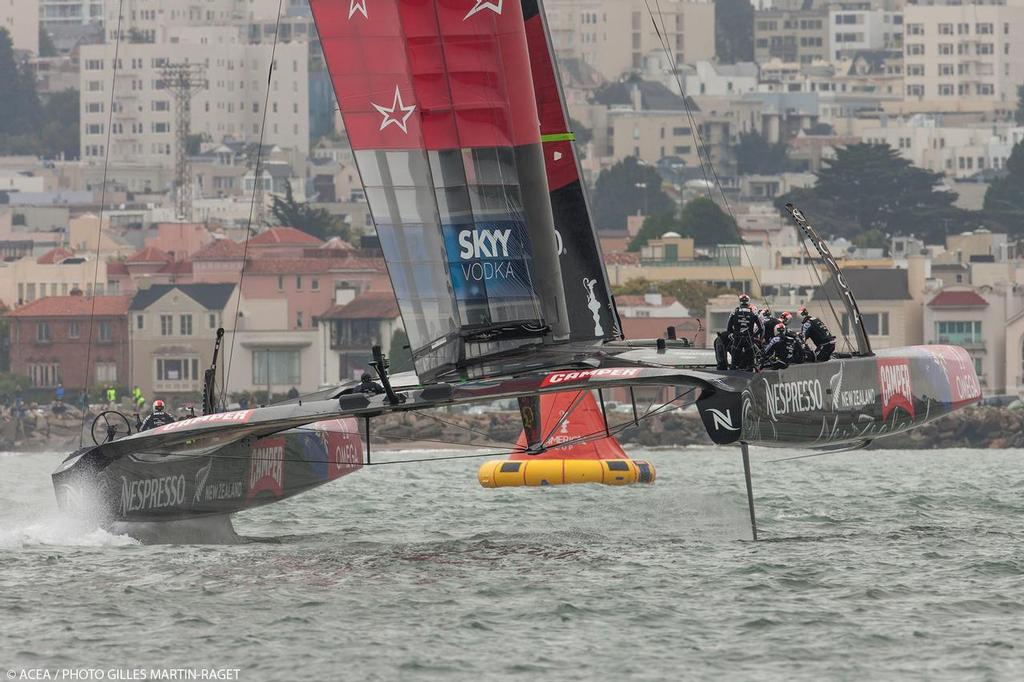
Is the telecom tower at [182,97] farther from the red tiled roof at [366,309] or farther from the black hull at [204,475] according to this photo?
the black hull at [204,475]

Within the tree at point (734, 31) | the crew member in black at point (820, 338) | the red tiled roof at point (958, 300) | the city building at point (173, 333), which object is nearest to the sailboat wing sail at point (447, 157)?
the crew member in black at point (820, 338)

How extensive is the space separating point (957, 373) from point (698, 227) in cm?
5623

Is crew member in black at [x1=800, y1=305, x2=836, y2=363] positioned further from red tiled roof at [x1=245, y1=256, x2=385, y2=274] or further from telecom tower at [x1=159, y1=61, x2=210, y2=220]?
telecom tower at [x1=159, y1=61, x2=210, y2=220]

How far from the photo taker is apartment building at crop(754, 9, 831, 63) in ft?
451

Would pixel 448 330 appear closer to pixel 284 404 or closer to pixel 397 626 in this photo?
pixel 284 404

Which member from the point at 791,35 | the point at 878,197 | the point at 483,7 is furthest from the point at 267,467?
the point at 791,35

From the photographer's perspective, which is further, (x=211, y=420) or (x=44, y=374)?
(x=44, y=374)

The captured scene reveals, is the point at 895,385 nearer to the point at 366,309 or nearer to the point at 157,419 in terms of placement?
the point at 157,419

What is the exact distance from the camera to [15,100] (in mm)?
110938

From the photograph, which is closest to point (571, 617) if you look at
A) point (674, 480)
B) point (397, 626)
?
point (397, 626)

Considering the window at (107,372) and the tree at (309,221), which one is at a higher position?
the tree at (309,221)

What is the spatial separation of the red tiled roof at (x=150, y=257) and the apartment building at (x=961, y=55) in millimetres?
59404

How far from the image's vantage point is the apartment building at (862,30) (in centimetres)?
13700

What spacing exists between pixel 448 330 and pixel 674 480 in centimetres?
1200
